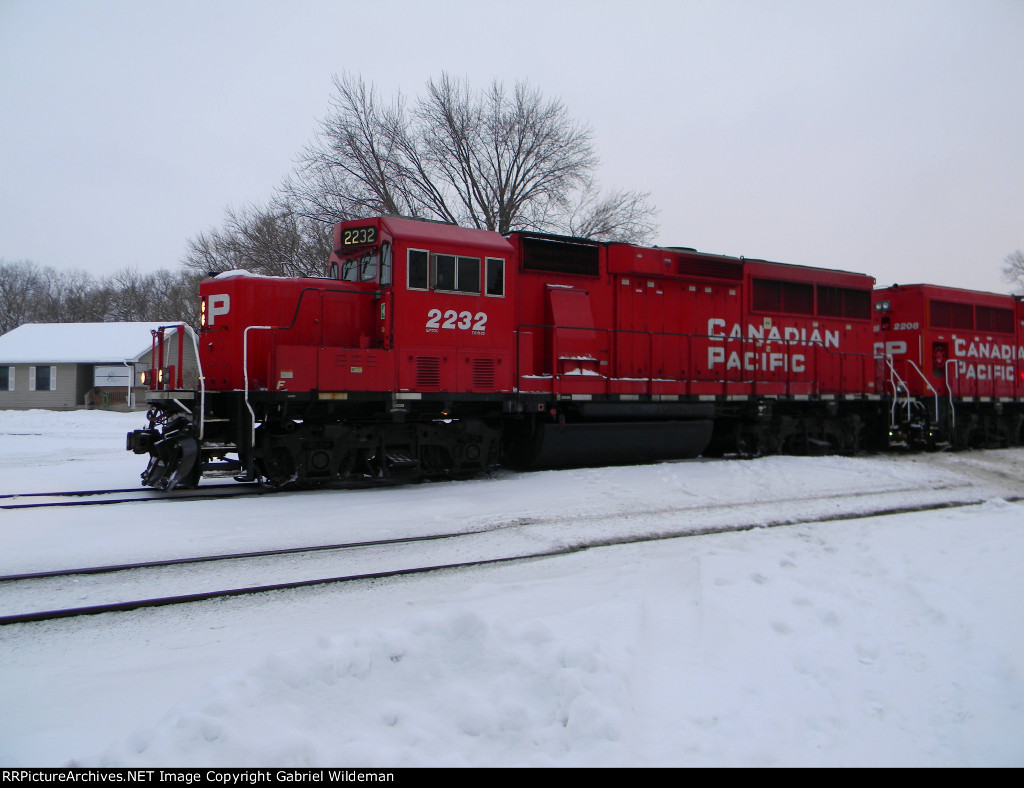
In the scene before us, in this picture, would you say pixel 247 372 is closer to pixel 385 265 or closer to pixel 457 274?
pixel 385 265

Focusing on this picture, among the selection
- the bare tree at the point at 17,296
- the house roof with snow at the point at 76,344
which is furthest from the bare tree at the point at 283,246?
the bare tree at the point at 17,296

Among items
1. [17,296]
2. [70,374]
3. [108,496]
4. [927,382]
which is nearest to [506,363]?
[108,496]

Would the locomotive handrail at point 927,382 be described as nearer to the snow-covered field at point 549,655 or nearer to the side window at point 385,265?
the snow-covered field at point 549,655

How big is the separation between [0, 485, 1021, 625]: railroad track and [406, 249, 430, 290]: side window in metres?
3.91

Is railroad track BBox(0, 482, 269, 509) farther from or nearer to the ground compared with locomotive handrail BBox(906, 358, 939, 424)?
nearer to the ground

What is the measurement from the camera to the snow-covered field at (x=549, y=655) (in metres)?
3.08

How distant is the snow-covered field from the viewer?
10.1 feet

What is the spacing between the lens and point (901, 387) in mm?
16391

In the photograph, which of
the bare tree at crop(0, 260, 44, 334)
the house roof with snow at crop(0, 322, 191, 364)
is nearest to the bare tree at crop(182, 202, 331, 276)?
the house roof with snow at crop(0, 322, 191, 364)

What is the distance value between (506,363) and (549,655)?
24.2 feet

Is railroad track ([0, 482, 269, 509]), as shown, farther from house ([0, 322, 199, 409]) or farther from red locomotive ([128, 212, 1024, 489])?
house ([0, 322, 199, 409])

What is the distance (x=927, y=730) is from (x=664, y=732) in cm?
127

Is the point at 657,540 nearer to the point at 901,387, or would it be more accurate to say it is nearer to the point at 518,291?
the point at 518,291

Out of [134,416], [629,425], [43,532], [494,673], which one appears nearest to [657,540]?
[494,673]
